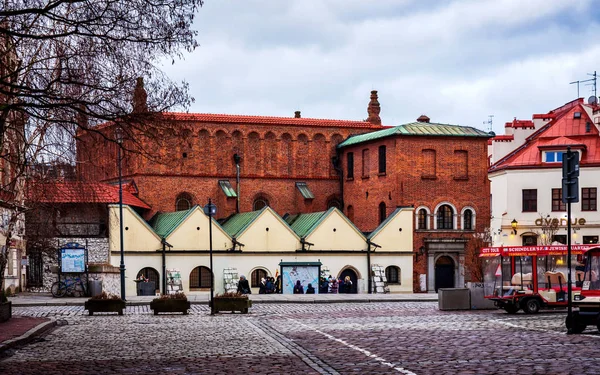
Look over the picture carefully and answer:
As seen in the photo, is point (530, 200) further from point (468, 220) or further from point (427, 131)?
point (427, 131)

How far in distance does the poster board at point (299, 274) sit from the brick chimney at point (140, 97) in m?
42.9

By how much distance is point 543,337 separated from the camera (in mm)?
21812

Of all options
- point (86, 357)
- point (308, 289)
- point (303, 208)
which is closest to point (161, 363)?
point (86, 357)

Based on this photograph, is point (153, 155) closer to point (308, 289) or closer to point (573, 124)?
point (308, 289)

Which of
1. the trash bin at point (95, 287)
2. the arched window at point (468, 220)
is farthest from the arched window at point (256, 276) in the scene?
the arched window at point (468, 220)

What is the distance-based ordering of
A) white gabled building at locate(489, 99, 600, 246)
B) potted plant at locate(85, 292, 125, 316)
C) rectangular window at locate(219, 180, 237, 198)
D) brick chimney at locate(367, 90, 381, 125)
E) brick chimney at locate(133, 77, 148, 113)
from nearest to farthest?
brick chimney at locate(133, 77, 148, 113)
potted plant at locate(85, 292, 125, 316)
white gabled building at locate(489, 99, 600, 246)
rectangular window at locate(219, 180, 237, 198)
brick chimney at locate(367, 90, 381, 125)

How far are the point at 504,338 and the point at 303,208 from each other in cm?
5187

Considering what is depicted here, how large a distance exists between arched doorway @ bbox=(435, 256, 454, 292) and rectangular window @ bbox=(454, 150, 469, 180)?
5.78 m

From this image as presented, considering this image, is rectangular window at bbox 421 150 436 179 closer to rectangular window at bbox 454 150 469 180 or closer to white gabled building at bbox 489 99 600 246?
rectangular window at bbox 454 150 469 180

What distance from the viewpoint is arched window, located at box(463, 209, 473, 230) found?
226ft

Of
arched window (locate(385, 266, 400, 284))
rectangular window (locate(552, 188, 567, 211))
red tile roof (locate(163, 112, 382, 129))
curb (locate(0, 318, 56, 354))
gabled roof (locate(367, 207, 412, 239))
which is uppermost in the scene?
red tile roof (locate(163, 112, 382, 129))

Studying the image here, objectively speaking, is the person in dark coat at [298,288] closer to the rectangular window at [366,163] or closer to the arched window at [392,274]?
A: the arched window at [392,274]

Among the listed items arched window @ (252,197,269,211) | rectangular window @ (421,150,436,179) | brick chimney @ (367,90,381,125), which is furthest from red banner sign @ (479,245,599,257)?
brick chimney @ (367,90,381,125)

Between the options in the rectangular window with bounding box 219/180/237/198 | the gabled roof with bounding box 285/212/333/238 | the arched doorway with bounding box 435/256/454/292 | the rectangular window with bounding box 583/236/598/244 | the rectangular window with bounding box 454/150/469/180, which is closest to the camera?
the gabled roof with bounding box 285/212/333/238
